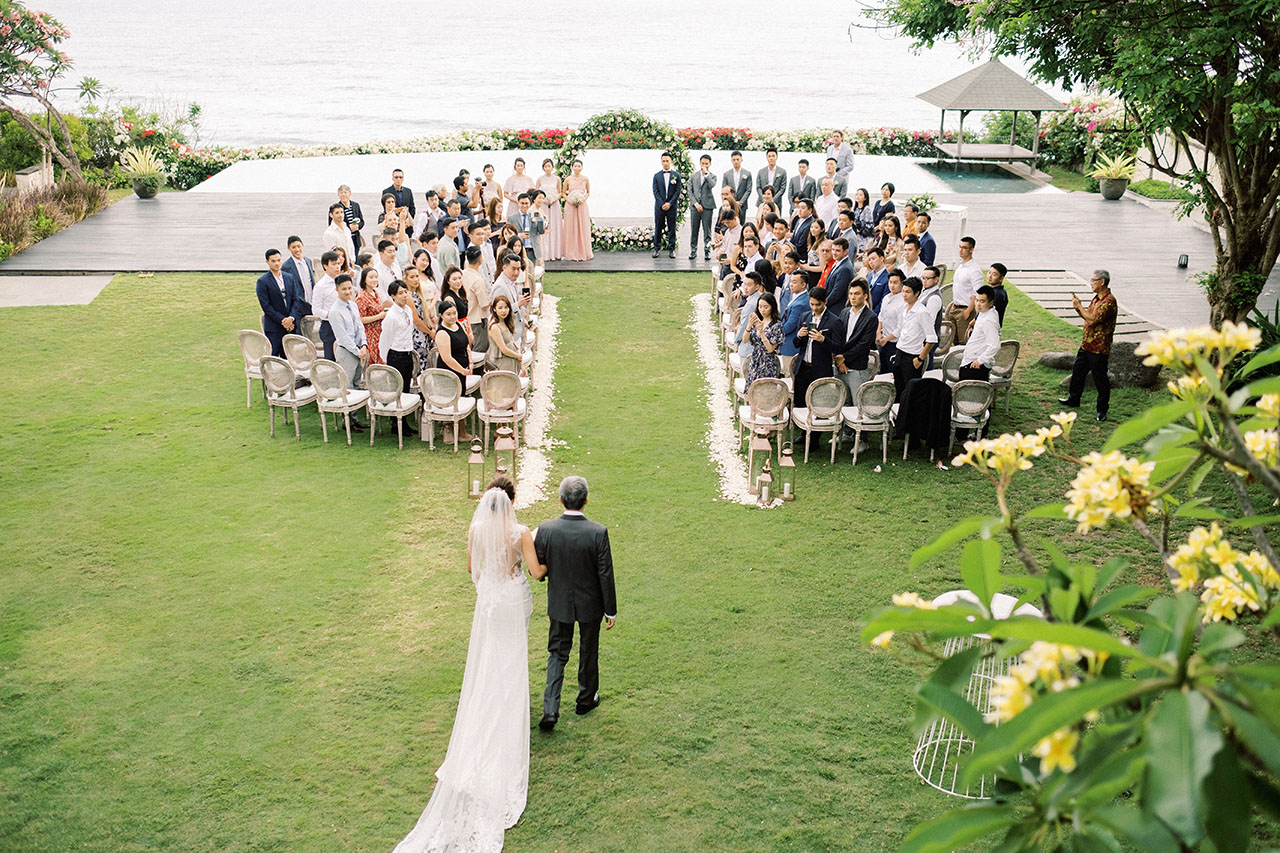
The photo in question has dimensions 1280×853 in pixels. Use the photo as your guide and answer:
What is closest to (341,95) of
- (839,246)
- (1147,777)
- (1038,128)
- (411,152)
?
(411,152)

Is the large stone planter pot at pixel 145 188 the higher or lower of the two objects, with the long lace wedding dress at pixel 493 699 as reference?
higher

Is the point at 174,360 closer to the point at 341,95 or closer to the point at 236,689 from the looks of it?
the point at 236,689

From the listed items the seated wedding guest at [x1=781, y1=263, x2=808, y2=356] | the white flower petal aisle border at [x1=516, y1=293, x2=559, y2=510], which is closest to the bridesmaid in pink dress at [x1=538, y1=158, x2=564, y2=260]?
the white flower petal aisle border at [x1=516, y1=293, x2=559, y2=510]

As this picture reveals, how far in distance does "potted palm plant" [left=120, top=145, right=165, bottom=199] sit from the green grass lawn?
12968 millimetres

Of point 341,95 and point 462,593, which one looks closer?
point 462,593

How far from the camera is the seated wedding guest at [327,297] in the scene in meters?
11.8

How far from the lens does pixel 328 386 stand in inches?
452

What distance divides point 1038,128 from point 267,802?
87.5ft

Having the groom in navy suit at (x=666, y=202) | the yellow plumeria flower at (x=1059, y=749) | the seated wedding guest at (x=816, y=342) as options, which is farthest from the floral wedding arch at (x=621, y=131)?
the yellow plumeria flower at (x=1059, y=749)

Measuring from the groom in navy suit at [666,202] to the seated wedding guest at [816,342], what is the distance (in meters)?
8.41

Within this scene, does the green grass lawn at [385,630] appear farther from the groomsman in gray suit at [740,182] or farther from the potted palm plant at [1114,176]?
the potted palm plant at [1114,176]

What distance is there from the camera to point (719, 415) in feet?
40.9

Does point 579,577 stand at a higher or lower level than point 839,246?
lower

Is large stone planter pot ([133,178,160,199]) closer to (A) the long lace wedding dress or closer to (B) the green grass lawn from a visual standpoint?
(B) the green grass lawn
